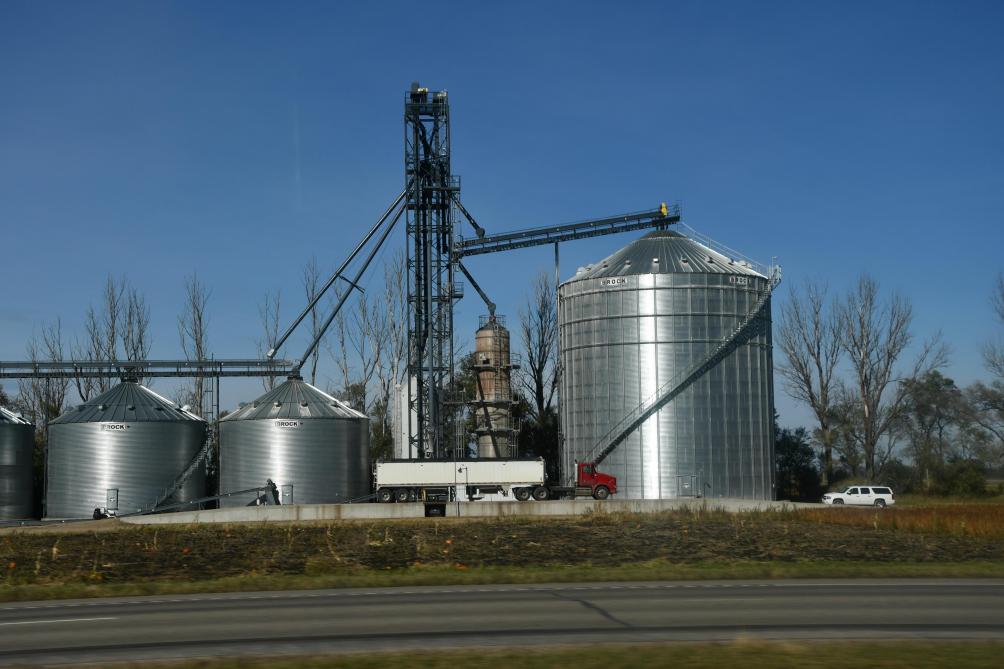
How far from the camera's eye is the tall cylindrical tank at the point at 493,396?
6931cm

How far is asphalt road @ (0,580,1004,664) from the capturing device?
16.1 m

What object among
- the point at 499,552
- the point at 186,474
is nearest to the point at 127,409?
the point at 186,474

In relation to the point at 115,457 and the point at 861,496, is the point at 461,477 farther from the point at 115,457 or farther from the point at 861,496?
the point at 861,496

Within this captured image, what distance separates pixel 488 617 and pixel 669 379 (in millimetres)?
46496

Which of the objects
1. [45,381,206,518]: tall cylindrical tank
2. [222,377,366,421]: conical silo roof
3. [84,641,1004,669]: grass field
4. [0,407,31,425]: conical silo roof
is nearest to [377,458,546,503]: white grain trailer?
[222,377,366,421]: conical silo roof

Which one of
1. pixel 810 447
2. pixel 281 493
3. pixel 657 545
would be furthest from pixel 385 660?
pixel 810 447

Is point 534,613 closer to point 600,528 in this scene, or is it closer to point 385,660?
point 385,660

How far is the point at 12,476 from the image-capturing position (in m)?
64.8

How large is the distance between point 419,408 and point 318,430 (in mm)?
6805

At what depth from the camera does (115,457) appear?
63062 millimetres

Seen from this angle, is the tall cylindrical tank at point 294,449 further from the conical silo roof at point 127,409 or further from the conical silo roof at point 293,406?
the conical silo roof at point 127,409

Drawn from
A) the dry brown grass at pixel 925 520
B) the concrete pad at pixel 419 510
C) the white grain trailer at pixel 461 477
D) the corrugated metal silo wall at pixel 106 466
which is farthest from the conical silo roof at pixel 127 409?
the dry brown grass at pixel 925 520

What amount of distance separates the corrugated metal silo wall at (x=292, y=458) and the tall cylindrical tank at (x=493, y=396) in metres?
9.69

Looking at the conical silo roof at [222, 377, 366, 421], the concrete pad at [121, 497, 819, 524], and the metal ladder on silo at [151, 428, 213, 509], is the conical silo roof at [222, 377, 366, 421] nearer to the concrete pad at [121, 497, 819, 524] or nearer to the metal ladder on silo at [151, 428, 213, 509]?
the metal ladder on silo at [151, 428, 213, 509]
